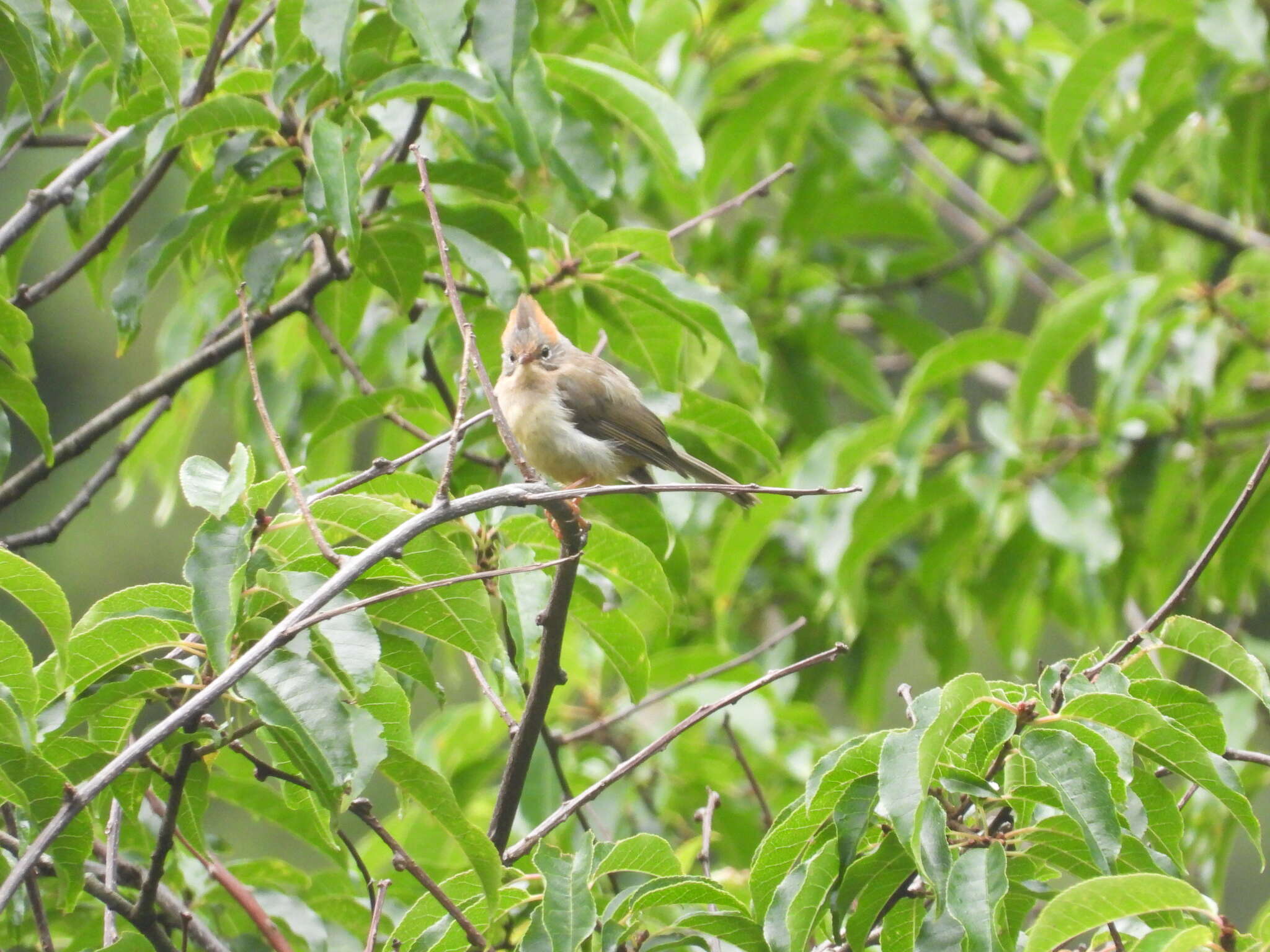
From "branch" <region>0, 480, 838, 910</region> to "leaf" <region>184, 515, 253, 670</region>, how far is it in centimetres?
5

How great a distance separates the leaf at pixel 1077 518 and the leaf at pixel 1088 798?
2453 mm

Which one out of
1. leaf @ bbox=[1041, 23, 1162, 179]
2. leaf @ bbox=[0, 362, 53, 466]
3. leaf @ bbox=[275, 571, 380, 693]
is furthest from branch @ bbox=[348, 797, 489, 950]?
leaf @ bbox=[1041, 23, 1162, 179]

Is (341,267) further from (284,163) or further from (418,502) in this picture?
(418,502)

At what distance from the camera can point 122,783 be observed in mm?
1998

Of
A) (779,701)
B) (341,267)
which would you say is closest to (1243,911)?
(779,701)

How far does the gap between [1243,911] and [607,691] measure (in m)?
11.5

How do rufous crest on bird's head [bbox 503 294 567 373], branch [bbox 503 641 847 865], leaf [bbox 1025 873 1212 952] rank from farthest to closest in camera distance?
rufous crest on bird's head [bbox 503 294 567 373] < branch [bbox 503 641 847 865] < leaf [bbox 1025 873 1212 952]

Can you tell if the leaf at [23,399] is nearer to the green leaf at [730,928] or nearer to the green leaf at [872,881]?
the green leaf at [730,928]

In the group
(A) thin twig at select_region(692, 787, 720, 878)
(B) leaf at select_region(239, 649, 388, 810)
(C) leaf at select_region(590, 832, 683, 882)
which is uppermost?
(B) leaf at select_region(239, 649, 388, 810)

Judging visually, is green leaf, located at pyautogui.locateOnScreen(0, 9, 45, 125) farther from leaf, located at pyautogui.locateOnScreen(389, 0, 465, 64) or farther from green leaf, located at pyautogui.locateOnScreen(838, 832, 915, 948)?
green leaf, located at pyautogui.locateOnScreen(838, 832, 915, 948)

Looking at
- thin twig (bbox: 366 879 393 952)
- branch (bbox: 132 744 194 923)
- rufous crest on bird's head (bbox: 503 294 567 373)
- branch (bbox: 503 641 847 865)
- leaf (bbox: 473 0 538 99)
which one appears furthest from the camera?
rufous crest on bird's head (bbox: 503 294 567 373)

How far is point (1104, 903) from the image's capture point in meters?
1.53

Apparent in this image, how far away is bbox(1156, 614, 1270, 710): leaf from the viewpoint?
1.80 meters

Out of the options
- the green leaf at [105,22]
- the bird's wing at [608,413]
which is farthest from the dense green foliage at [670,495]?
the bird's wing at [608,413]
